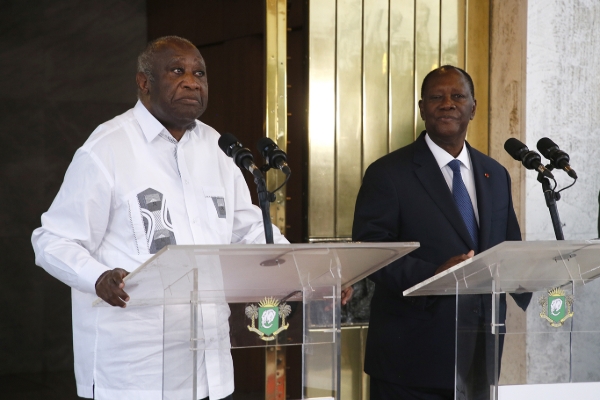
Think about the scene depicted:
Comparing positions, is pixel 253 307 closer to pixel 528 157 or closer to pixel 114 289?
pixel 114 289

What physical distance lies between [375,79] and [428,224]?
1.59 metres

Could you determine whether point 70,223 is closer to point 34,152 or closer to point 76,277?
point 76,277

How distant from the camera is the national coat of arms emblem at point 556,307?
8.49 feet

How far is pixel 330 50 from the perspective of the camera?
4809mm

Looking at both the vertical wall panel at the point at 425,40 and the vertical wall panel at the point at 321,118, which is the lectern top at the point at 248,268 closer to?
the vertical wall panel at the point at 321,118

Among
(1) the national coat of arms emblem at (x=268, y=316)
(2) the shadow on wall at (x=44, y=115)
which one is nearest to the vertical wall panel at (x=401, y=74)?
(1) the national coat of arms emblem at (x=268, y=316)

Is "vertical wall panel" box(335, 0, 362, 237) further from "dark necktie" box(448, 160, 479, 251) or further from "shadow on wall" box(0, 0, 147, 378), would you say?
"shadow on wall" box(0, 0, 147, 378)

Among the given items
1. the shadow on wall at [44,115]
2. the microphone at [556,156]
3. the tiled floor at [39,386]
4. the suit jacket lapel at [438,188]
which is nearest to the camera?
the microphone at [556,156]

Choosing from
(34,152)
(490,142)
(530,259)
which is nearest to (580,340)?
(530,259)

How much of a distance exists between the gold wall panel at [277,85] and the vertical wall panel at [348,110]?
1.00ft

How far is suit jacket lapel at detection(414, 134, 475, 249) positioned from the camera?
11.5 ft

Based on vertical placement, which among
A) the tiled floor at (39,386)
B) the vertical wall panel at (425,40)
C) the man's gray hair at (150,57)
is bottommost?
the tiled floor at (39,386)

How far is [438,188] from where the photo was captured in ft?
11.7

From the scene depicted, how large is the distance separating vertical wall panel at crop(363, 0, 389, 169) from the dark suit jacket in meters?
1.20
